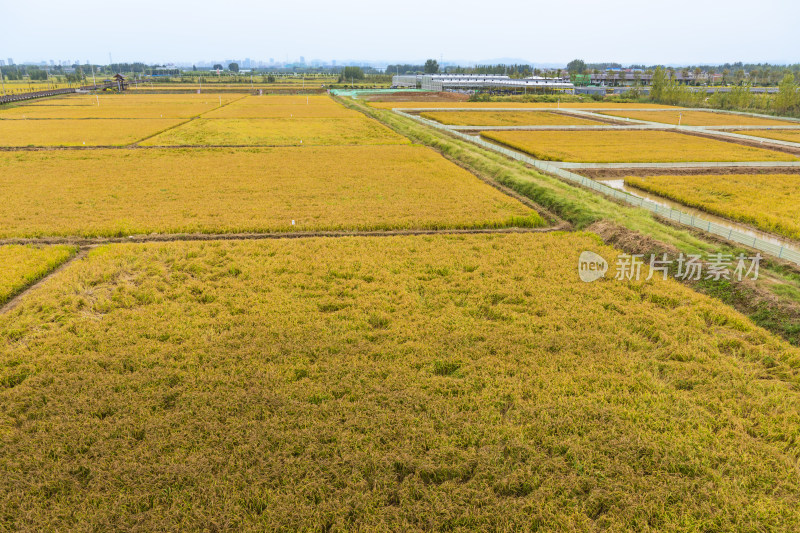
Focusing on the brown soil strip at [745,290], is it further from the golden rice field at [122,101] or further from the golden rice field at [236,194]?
the golden rice field at [122,101]

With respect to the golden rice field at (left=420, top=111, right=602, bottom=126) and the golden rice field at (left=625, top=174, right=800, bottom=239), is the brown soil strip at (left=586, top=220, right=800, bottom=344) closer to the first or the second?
the golden rice field at (left=625, top=174, right=800, bottom=239)

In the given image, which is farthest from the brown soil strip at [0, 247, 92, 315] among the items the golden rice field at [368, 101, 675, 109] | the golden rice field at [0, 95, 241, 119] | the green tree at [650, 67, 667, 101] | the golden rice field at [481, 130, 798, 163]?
the green tree at [650, 67, 667, 101]

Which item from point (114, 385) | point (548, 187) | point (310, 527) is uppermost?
point (548, 187)

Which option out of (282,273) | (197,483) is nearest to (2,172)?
(282,273)

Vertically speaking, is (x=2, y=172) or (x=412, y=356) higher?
(x=2, y=172)

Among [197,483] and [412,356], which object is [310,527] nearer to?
[197,483]

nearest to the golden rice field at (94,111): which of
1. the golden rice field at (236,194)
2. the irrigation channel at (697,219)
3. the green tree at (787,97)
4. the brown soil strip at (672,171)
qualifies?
the golden rice field at (236,194)

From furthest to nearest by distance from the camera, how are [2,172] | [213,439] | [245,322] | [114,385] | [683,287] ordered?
[2,172] < [683,287] < [245,322] < [114,385] < [213,439]
